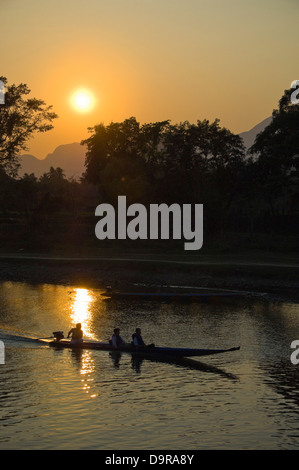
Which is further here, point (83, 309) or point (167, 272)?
point (167, 272)

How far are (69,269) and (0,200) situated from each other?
127 feet

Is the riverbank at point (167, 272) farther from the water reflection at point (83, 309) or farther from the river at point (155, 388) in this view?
the river at point (155, 388)

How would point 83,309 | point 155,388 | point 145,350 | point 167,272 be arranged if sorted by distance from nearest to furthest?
1. point 155,388
2. point 145,350
3. point 83,309
4. point 167,272

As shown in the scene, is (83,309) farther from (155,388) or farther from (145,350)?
(155,388)

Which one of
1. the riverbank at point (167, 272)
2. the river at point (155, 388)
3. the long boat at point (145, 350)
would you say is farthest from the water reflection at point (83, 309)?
the long boat at point (145, 350)

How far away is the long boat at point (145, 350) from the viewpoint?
35.4 m

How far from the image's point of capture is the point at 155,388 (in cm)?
3094

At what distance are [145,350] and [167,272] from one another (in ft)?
113

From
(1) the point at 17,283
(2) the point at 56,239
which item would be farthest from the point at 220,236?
(1) the point at 17,283

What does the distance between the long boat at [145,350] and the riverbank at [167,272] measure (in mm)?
23788

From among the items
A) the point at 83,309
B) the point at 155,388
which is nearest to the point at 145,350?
the point at 155,388

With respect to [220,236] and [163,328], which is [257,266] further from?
[163,328]

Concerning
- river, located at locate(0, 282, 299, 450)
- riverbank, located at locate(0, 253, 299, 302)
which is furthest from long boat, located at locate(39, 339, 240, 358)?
riverbank, located at locate(0, 253, 299, 302)

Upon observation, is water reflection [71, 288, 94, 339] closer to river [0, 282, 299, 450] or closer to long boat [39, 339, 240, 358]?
river [0, 282, 299, 450]
